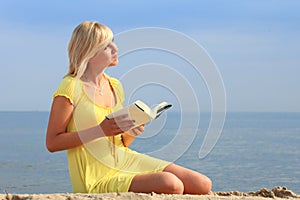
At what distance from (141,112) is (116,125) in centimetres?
17

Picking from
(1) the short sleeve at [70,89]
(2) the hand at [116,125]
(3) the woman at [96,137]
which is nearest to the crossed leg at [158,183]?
(3) the woman at [96,137]

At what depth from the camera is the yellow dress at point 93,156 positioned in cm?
328

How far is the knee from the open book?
367 millimetres

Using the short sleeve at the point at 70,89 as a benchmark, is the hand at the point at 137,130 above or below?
below

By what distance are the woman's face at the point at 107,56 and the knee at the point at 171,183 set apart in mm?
772

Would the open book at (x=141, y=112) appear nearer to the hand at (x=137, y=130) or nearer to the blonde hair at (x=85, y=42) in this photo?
the hand at (x=137, y=130)

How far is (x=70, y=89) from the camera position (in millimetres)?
3275

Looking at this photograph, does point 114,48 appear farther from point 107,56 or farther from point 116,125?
point 116,125

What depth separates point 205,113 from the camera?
327cm

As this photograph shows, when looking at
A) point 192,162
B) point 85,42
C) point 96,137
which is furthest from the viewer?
point 192,162

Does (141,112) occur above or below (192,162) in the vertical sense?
below

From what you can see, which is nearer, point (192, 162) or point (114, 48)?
point (114, 48)

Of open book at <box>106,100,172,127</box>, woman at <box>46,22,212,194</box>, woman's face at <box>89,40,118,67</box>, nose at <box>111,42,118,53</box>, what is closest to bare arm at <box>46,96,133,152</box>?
woman at <box>46,22,212,194</box>

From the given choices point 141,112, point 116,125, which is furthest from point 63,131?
point 141,112
